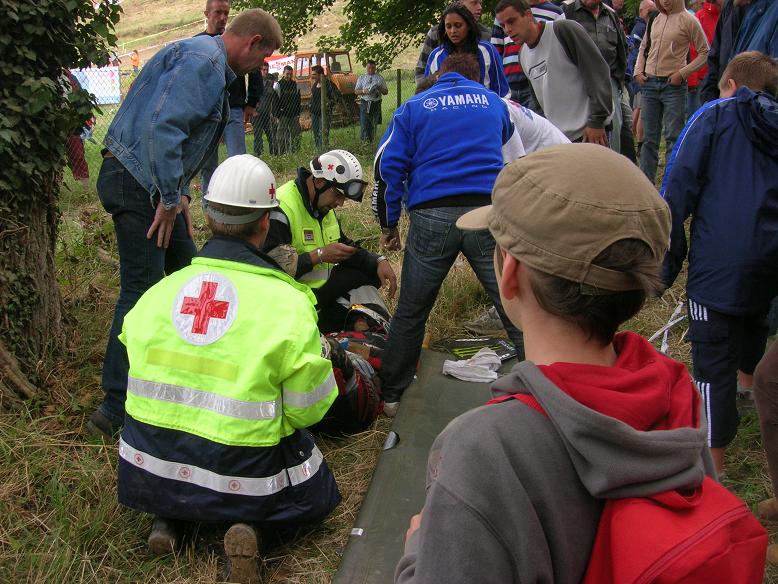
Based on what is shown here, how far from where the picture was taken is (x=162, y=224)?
3416 millimetres

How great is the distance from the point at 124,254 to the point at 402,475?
5.65 feet

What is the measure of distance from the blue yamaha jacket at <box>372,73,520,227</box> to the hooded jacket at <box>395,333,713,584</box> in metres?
2.58

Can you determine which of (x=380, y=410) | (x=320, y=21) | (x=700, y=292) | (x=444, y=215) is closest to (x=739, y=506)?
(x=700, y=292)

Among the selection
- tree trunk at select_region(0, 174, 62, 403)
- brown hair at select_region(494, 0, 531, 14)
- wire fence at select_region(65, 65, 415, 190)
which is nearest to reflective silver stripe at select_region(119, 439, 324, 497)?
tree trunk at select_region(0, 174, 62, 403)

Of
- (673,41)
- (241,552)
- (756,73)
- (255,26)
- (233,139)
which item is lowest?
(241,552)

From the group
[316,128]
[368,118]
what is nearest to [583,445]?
[316,128]

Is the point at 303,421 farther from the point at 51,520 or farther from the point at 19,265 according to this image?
the point at 19,265

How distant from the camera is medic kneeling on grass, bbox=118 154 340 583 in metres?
2.48

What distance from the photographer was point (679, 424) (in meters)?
1.08

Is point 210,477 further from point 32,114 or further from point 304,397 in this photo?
point 32,114

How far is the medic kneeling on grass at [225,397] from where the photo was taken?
2477 millimetres

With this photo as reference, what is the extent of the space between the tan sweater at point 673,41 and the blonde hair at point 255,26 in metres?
4.57

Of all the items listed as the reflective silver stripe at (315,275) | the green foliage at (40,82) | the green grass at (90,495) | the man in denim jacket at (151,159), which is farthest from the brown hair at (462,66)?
the green grass at (90,495)

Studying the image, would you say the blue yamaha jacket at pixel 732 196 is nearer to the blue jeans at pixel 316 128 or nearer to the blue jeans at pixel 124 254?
the blue jeans at pixel 124 254
